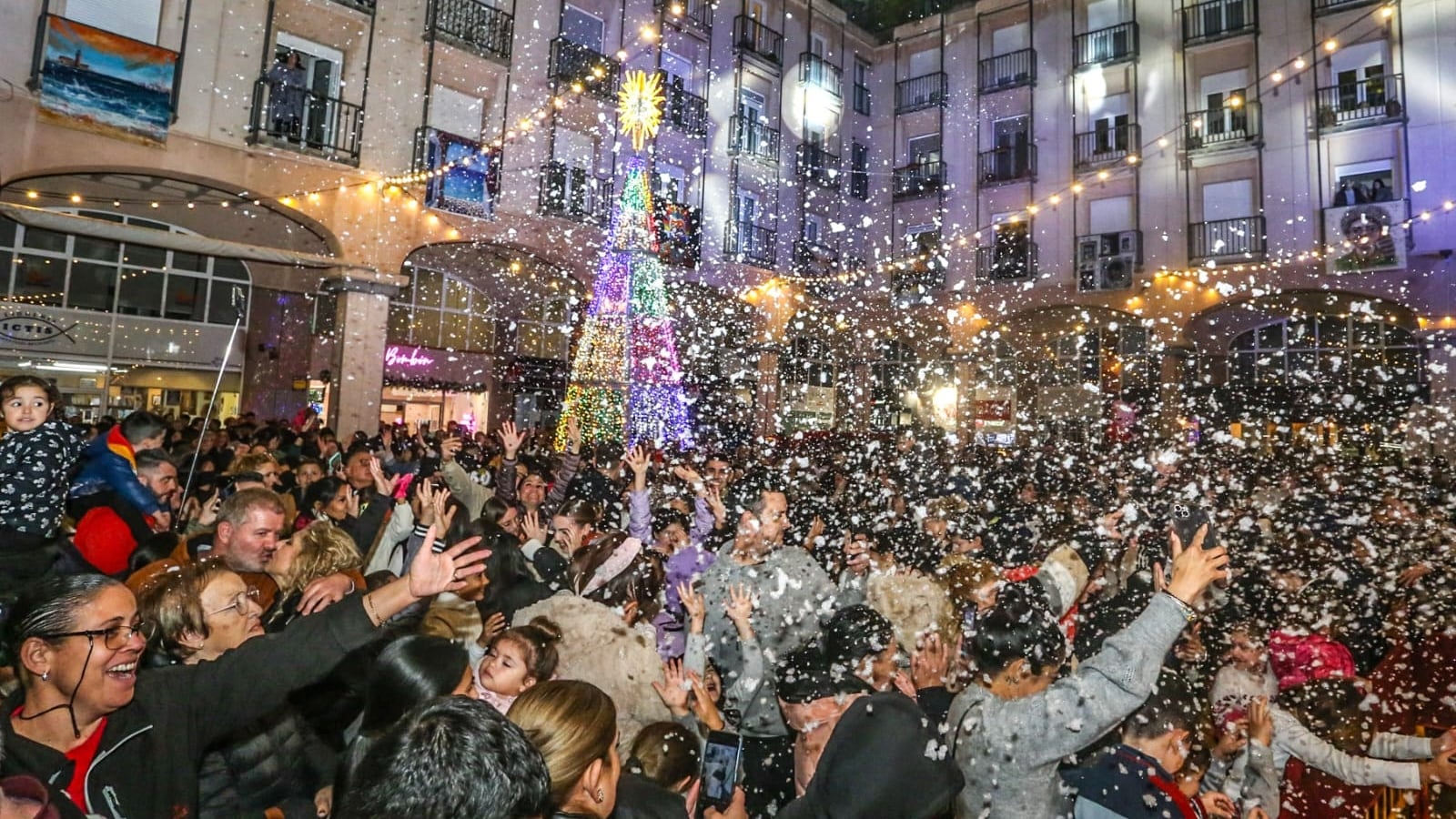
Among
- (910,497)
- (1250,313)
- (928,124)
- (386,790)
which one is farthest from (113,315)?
(1250,313)

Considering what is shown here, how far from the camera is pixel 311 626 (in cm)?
207

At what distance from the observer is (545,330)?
1948 centimetres

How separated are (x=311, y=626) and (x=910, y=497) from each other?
29.7ft

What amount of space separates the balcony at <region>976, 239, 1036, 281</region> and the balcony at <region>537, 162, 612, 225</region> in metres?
9.63

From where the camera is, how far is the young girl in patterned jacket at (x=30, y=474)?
12.1 feet

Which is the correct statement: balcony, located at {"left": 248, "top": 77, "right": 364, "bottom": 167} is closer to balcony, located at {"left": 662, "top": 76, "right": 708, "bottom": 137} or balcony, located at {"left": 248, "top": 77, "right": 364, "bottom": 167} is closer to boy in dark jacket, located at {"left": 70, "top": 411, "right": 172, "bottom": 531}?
balcony, located at {"left": 662, "top": 76, "right": 708, "bottom": 137}

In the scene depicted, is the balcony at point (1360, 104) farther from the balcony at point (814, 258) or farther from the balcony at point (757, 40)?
the balcony at point (757, 40)

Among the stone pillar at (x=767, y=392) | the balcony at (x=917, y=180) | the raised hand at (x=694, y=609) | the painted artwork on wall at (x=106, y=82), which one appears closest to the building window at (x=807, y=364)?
the stone pillar at (x=767, y=392)

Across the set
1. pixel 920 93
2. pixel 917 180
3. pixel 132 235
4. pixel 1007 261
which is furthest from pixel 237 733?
pixel 920 93

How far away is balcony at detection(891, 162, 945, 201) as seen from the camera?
854 inches

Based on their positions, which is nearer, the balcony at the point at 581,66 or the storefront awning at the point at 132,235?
the storefront awning at the point at 132,235

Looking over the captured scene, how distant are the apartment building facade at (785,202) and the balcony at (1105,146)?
0.13 meters

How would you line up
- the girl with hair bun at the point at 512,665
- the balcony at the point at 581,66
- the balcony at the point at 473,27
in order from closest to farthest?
the girl with hair bun at the point at 512,665 → the balcony at the point at 473,27 → the balcony at the point at 581,66

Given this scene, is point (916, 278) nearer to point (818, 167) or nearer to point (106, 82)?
point (818, 167)
